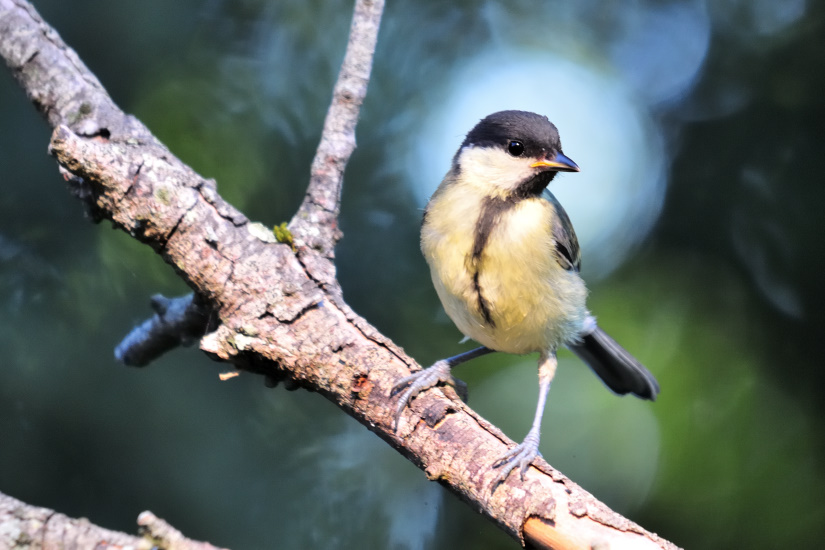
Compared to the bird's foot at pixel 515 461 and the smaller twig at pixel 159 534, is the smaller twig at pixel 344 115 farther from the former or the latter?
the smaller twig at pixel 159 534

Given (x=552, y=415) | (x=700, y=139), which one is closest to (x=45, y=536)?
(x=552, y=415)

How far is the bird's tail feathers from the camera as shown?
327 cm

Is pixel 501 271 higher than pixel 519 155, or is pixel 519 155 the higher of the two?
pixel 519 155

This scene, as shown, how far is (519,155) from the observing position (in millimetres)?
2828

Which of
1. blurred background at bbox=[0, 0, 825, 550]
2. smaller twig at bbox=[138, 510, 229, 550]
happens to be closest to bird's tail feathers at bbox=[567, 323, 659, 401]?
blurred background at bbox=[0, 0, 825, 550]

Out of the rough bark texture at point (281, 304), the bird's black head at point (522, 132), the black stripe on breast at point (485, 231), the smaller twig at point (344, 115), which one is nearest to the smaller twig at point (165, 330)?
the rough bark texture at point (281, 304)

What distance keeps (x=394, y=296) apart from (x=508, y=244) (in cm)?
115

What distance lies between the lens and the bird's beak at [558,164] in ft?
8.90

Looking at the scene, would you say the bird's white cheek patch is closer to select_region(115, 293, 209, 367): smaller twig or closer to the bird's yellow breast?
the bird's yellow breast

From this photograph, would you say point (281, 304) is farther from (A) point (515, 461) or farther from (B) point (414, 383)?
(A) point (515, 461)

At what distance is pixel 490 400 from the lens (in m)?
3.92

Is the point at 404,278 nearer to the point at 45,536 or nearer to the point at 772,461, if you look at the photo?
the point at 772,461

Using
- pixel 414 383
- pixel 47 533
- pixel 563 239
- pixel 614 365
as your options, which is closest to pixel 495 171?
pixel 563 239

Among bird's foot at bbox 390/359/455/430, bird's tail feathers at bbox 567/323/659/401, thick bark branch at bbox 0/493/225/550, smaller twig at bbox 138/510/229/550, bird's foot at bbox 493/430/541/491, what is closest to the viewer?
smaller twig at bbox 138/510/229/550
